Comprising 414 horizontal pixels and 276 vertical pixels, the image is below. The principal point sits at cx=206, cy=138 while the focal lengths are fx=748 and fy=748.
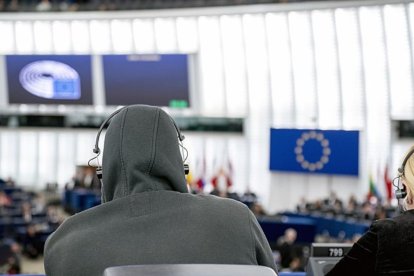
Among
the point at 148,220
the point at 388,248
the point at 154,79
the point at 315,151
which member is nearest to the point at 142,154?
the point at 148,220

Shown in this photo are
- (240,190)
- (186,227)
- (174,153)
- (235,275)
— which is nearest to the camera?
(235,275)

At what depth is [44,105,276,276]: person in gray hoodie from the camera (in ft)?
5.22

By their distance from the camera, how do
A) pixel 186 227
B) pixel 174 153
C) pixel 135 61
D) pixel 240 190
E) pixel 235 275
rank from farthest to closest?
1. pixel 240 190
2. pixel 135 61
3. pixel 174 153
4. pixel 186 227
5. pixel 235 275

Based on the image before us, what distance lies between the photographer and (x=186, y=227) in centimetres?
163

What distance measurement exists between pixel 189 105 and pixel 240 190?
12.1ft

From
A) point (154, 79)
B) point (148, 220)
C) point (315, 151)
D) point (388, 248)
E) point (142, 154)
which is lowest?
point (315, 151)

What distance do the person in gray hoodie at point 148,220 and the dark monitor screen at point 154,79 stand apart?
1848 cm

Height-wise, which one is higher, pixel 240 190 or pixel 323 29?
pixel 323 29

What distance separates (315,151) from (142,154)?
16898mm

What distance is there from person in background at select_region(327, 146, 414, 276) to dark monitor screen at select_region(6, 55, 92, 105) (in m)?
19.5

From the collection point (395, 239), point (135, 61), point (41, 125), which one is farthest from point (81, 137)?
point (395, 239)

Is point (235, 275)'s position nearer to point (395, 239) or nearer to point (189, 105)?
point (395, 239)

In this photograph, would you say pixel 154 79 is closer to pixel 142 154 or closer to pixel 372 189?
pixel 372 189

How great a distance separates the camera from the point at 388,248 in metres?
1.94
